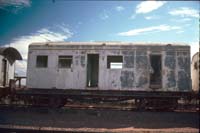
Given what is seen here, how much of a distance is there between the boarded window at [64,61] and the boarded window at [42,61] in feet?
3.41

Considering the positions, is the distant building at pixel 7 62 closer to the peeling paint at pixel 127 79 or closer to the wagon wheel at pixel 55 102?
the wagon wheel at pixel 55 102

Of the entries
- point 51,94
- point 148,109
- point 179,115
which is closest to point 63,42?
point 51,94

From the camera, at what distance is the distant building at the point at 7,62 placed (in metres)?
17.1

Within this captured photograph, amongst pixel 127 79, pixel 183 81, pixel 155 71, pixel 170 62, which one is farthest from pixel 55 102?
pixel 183 81

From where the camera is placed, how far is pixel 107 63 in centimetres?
1480

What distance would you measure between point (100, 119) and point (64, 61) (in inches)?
195

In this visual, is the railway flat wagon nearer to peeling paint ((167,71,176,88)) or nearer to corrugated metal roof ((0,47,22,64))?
peeling paint ((167,71,176,88))

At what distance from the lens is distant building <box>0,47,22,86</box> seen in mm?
17078

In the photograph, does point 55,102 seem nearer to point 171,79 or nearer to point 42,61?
point 42,61

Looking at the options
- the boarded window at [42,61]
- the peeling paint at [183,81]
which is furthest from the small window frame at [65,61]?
the peeling paint at [183,81]

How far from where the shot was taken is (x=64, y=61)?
50.4ft

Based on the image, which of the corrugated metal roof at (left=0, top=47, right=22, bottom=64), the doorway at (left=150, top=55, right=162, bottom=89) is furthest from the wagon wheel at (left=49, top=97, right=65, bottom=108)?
the doorway at (left=150, top=55, right=162, bottom=89)

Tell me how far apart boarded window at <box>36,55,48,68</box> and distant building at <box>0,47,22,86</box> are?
Answer: 3357mm

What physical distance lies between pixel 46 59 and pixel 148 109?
285 inches
